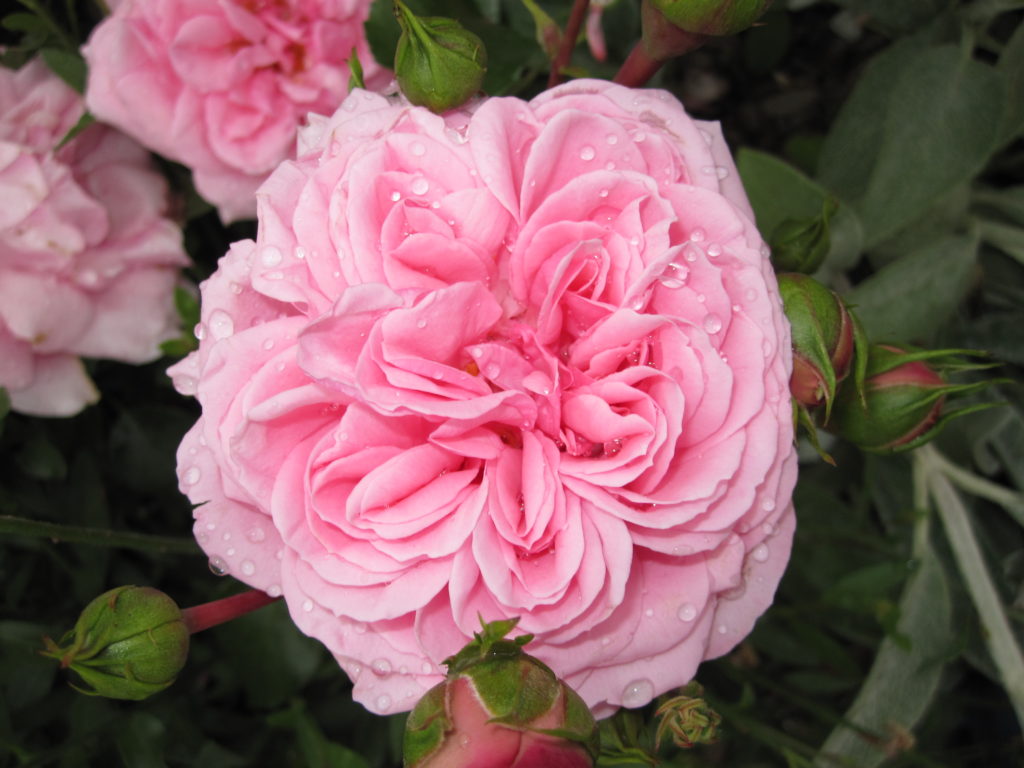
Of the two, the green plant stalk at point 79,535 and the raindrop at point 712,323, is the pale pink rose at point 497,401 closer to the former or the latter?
the raindrop at point 712,323

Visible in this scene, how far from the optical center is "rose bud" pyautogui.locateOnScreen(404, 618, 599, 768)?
524mm

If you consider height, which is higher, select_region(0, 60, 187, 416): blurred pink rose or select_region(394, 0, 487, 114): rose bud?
select_region(394, 0, 487, 114): rose bud

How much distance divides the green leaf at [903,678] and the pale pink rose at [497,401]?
1.62ft

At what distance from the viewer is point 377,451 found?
60cm

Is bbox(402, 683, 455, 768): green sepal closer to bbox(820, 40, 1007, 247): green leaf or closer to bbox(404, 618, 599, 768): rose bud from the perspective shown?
bbox(404, 618, 599, 768): rose bud

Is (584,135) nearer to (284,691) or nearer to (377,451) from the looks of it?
Answer: (377,451)

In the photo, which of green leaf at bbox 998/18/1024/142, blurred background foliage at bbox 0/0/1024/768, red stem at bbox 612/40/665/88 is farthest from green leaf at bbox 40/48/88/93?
→ green leaf at bbox 998/18/1024/142

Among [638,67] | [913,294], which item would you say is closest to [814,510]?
[913,294]

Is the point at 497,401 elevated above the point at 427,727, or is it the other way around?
the point at 497,401

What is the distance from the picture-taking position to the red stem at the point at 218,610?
0.66 meters

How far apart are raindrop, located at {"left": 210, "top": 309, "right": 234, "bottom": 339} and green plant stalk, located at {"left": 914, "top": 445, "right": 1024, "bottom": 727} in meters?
0.81

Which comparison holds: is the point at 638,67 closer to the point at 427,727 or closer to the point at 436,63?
the point at 436,63

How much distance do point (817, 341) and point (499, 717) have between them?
316mm

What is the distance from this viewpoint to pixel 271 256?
0.61 m
